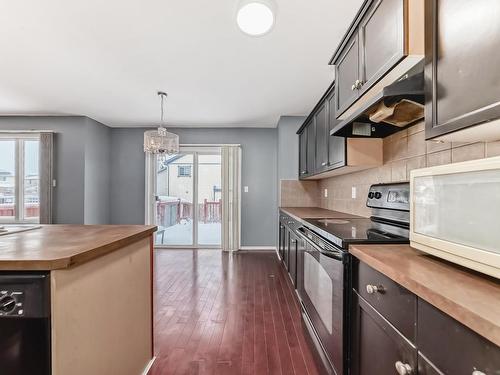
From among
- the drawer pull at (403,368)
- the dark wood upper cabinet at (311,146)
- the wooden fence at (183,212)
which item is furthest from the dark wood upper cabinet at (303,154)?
the drawer pull at (403,368)

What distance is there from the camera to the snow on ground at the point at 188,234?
5531 mm

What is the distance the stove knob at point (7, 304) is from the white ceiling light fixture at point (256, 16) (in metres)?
1.98

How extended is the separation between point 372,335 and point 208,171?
15.5 feet

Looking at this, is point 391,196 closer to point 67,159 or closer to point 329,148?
point 329,148

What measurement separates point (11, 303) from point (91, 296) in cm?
27

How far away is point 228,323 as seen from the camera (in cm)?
238

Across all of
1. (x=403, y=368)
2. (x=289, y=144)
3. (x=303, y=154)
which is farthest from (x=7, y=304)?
(x=289, y=144)

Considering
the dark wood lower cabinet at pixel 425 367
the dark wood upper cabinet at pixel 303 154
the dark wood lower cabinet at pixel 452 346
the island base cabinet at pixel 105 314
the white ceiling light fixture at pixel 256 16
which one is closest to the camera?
the dark wood lower cabinet at pixel 452 346

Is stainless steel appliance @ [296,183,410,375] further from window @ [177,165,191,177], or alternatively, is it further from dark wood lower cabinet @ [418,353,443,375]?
window @ [177,165,191,177]

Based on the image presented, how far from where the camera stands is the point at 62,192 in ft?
15.4

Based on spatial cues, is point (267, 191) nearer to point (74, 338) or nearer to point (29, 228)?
point (29, 228)

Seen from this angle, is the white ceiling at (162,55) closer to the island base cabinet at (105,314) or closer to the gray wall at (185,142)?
the gray wall at (185,142)

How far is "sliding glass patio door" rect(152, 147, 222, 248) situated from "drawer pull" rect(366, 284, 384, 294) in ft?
14.8

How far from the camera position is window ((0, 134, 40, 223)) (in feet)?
15.5
